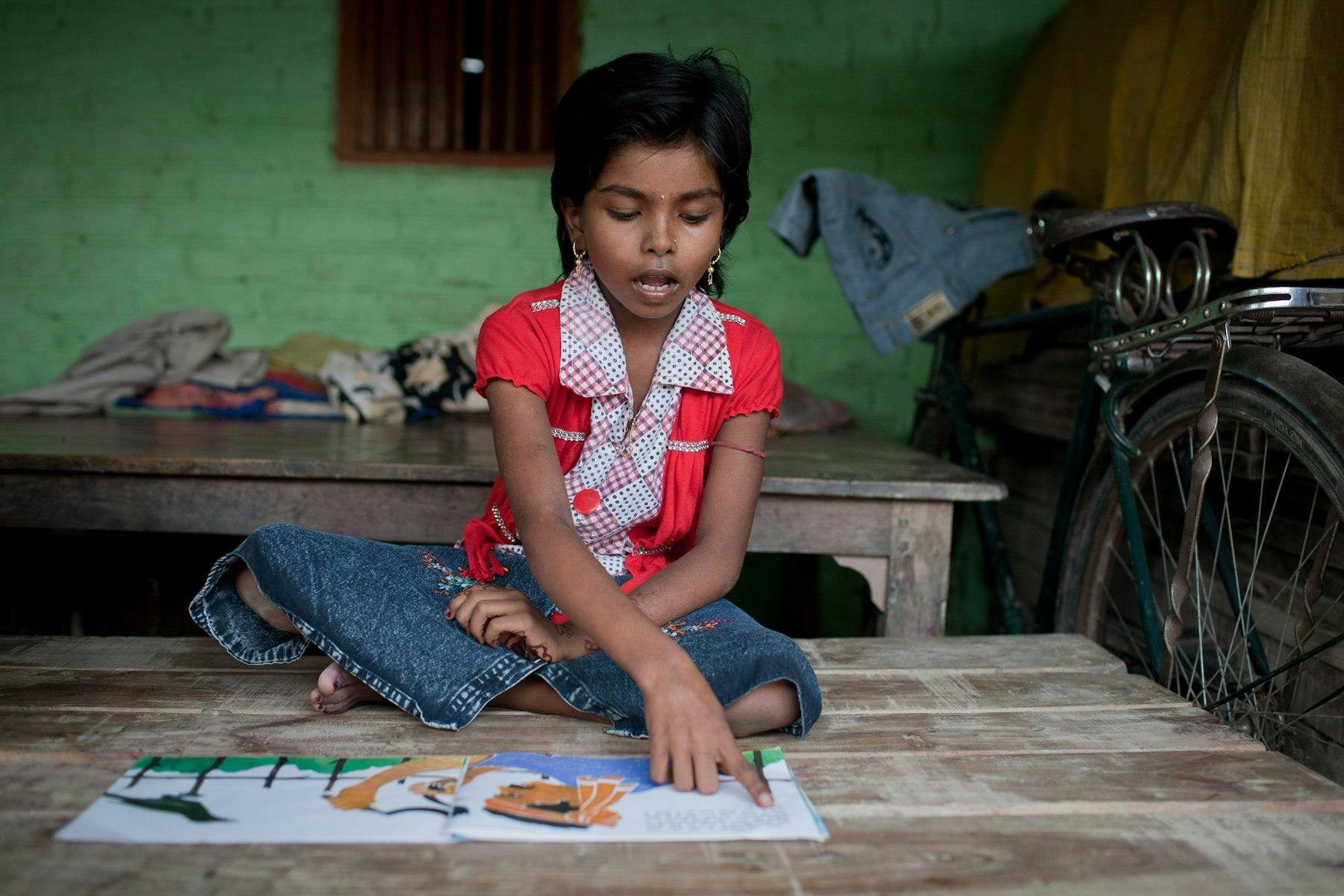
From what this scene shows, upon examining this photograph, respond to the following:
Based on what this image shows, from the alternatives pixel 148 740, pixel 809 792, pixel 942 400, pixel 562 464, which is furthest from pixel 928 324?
pixel 148 740

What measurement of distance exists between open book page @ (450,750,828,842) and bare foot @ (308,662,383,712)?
253mm

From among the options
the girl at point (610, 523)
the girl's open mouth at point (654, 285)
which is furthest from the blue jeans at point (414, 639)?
the girl's open mouth at point (654, 285)

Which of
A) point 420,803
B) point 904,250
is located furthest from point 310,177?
point 420,803

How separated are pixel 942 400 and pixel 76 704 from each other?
7.67 ft

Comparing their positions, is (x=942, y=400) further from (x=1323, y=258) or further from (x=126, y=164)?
(x=126, y=164)

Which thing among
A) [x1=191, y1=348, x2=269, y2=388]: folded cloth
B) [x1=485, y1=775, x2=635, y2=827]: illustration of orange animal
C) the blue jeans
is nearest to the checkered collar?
the blue jeans

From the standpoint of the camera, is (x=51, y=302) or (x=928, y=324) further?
(x=51, y=302)

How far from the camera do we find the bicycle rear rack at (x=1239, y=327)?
1.33m

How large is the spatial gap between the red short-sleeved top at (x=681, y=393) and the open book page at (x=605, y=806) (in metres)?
0.37

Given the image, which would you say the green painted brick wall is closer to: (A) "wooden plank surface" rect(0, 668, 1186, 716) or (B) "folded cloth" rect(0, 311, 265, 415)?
(B) "folded cloth" rect(0, 311, 265, 415)

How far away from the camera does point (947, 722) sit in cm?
133

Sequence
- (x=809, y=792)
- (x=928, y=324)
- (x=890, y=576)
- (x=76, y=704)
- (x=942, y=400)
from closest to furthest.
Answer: (x=809, y=792) → (x=76, y=704) → (x=890, y=576) → (x=928, y=324) → (x=942, y=400)

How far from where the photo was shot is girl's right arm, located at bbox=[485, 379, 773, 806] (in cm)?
106

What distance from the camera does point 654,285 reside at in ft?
4.54
